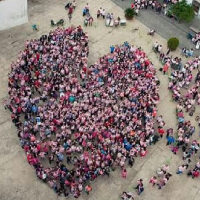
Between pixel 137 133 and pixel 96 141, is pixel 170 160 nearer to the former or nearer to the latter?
pixel 137 133

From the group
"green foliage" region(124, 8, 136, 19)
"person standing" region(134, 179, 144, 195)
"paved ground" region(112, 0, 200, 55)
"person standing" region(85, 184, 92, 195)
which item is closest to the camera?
"person standing" region(85, 184, 92, 195)

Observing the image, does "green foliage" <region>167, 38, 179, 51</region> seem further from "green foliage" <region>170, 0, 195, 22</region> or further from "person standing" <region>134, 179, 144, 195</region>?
"person standing" <region>134, 179, 144, 195</region>

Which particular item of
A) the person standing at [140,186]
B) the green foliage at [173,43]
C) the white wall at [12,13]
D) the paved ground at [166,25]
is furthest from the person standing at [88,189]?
the white wall at [12,13]

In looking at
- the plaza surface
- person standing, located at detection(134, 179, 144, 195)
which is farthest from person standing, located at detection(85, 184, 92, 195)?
person standing, located at detection(134, 179, 144, 195)

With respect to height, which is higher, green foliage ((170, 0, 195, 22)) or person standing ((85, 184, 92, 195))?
green foliage ((170, 0, 195, 22))

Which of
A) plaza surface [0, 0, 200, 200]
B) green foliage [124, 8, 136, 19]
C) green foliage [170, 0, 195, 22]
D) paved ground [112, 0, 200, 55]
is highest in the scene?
green foliage [170, 0, 195, 22]

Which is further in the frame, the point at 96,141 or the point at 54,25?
the point at 54,25

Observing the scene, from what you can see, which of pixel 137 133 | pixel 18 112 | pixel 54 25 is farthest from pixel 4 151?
pixel 54 25

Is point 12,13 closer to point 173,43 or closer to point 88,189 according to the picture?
point 173,43
